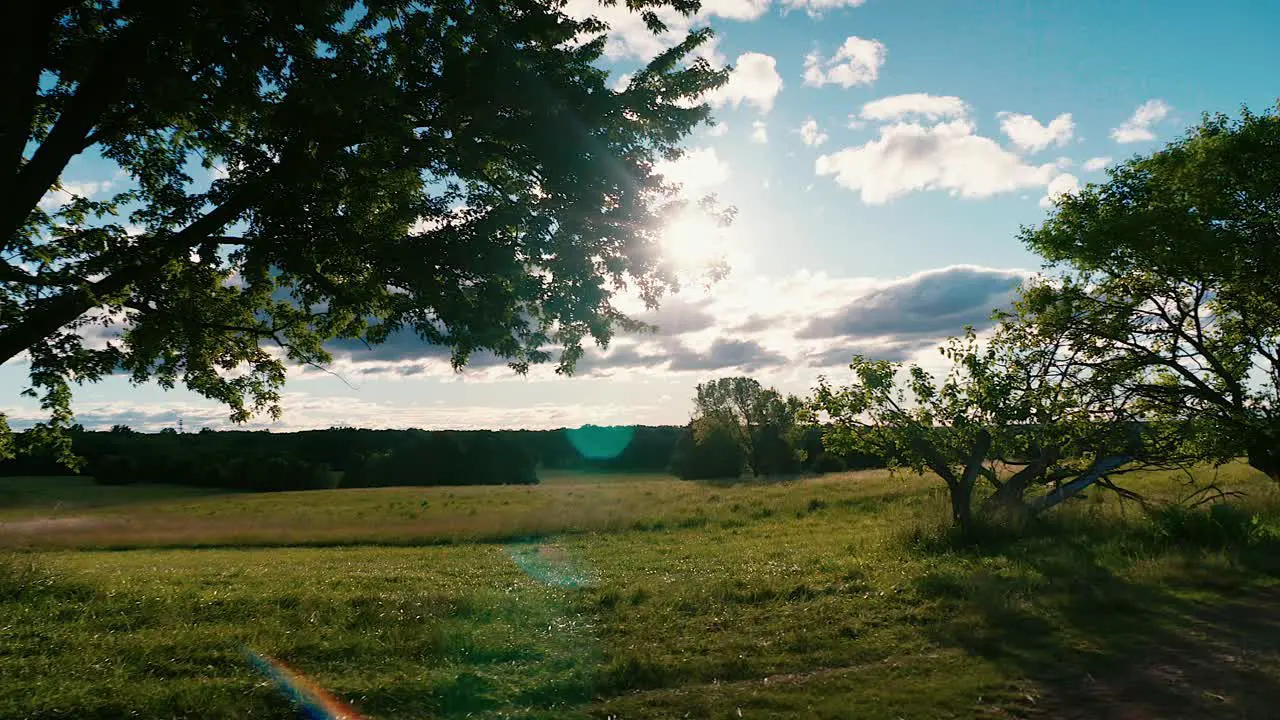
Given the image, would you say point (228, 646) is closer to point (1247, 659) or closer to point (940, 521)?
point (1247, 659)

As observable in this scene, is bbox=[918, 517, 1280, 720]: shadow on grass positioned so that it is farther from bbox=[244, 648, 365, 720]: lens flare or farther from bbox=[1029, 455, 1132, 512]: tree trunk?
bbox=[244, 648, 365, 720]: lens flare

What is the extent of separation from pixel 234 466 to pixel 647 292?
8147cm

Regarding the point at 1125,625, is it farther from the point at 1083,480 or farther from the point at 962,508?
the point at 1083,480

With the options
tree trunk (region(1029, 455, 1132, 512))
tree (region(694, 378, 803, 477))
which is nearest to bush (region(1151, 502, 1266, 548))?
tree trunk (region(1029, 455, 1132, 512))

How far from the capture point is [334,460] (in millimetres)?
100000

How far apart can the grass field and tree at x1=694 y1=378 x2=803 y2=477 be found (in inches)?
2356

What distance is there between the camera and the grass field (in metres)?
7.75

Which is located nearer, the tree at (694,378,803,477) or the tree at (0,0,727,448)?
the tree at (0,0,727,448)

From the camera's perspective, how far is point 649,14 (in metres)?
10.9

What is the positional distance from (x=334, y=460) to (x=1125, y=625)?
104 m

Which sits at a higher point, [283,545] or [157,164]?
[157,164]

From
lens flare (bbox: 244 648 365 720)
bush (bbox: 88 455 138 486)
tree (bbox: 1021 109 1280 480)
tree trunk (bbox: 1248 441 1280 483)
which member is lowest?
bush (bbox: 88 455 138 486)

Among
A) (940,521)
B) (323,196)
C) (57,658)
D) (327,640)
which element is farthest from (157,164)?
(940,521)

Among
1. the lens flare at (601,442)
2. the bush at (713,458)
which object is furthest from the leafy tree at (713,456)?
the lens flare at (601,442)
